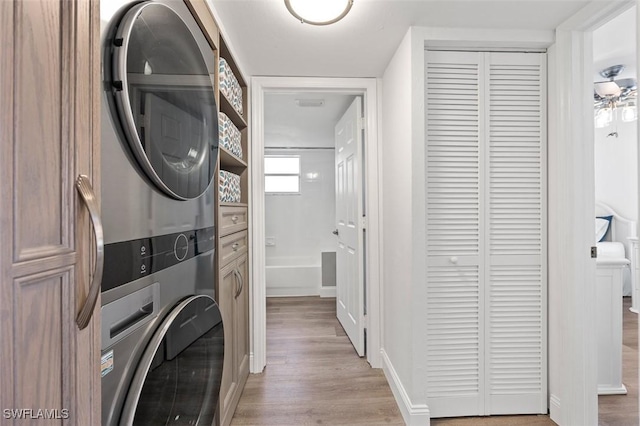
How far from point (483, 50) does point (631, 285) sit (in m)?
3.87

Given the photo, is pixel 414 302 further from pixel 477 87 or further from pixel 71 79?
pixel 71 79

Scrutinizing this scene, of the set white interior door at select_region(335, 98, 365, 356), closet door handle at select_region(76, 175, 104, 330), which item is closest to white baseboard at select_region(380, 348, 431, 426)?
white interior door at select_region(335, 98, 365, 356)

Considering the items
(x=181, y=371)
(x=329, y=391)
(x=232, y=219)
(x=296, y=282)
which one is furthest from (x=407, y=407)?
(x=296, y=282)

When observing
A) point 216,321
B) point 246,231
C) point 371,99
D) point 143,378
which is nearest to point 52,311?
point 143,378

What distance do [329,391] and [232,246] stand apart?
114 cm

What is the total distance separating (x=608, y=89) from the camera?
8.87 feet

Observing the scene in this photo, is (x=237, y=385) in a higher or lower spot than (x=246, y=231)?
lower

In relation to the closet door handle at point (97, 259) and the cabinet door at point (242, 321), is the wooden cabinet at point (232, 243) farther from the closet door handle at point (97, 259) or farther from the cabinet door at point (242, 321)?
the closet door handle at point (97, 259)

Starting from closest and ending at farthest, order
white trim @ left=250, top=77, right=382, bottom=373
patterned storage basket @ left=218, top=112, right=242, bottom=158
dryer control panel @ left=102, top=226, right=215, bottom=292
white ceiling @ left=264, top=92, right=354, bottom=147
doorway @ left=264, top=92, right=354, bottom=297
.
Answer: dryer control panel @ left=102, top=226, right=215, bottom=292, patterned storage basket @ left=218, top=112, right=242, bottom=158, white trim @ left=250, top=77, right=382, bottom=373, white ceiling @ left=264, top=92, right=354, bottom=147, doorway @ left=264, top=92, right=354, bottom=297

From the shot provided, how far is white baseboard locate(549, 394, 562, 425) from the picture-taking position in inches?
66.6

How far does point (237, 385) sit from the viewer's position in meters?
1.86

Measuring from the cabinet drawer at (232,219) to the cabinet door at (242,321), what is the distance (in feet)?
0.71

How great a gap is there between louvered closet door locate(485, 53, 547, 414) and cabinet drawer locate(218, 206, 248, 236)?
4.74 ft

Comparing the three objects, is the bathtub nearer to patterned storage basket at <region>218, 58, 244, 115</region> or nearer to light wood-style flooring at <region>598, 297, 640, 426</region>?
patterned storage basket at <region>218, 58, 244, 115</region>
